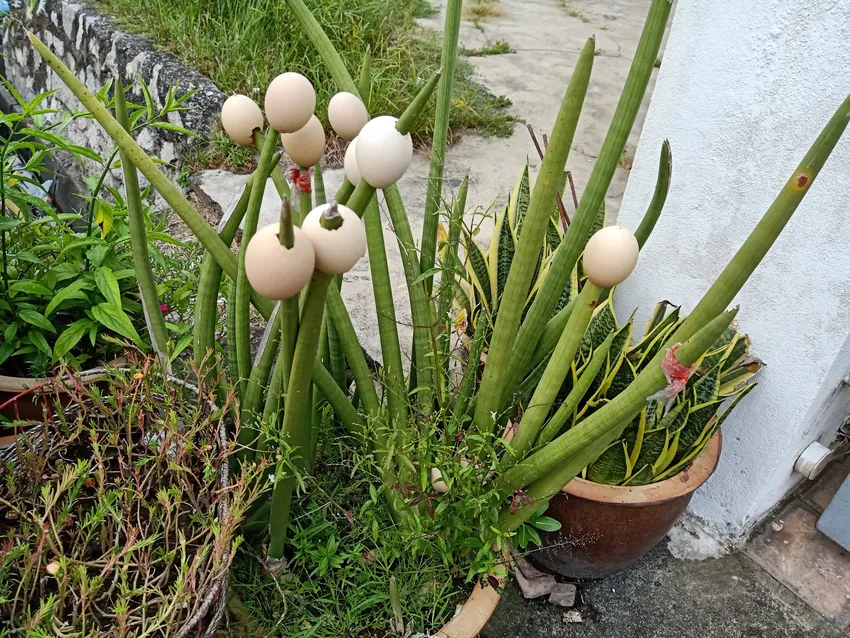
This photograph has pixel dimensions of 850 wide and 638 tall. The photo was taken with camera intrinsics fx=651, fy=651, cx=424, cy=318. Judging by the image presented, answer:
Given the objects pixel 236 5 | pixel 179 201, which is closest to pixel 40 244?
pixel 179 201

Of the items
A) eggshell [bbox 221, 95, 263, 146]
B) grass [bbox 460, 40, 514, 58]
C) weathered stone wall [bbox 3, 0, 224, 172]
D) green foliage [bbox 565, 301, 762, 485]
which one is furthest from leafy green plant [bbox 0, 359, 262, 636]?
grass [bbox 460, 40, 514, 58]

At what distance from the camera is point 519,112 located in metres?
3.47

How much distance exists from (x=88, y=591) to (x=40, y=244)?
0.83m

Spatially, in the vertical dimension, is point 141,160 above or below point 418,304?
above

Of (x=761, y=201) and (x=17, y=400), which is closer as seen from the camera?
(x=17, y=400)

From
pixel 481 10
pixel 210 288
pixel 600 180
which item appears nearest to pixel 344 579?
pixel 210 288

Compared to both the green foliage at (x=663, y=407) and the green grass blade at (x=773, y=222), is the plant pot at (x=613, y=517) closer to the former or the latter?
the green foliage at (x=663, y=407)

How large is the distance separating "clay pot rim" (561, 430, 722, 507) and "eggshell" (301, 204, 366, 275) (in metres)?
0.91

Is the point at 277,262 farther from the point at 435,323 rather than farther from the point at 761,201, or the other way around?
the point at 761,201

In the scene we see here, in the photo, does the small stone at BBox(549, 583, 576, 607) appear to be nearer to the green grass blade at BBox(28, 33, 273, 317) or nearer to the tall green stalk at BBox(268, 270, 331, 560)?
the tall green stalk at BBox(268, 270, 331, 560)

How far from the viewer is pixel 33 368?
3.79 feet

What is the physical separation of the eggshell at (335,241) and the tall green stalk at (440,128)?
0.39m

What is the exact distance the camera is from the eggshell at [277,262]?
20.1 inches

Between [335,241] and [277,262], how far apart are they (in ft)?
0.17
